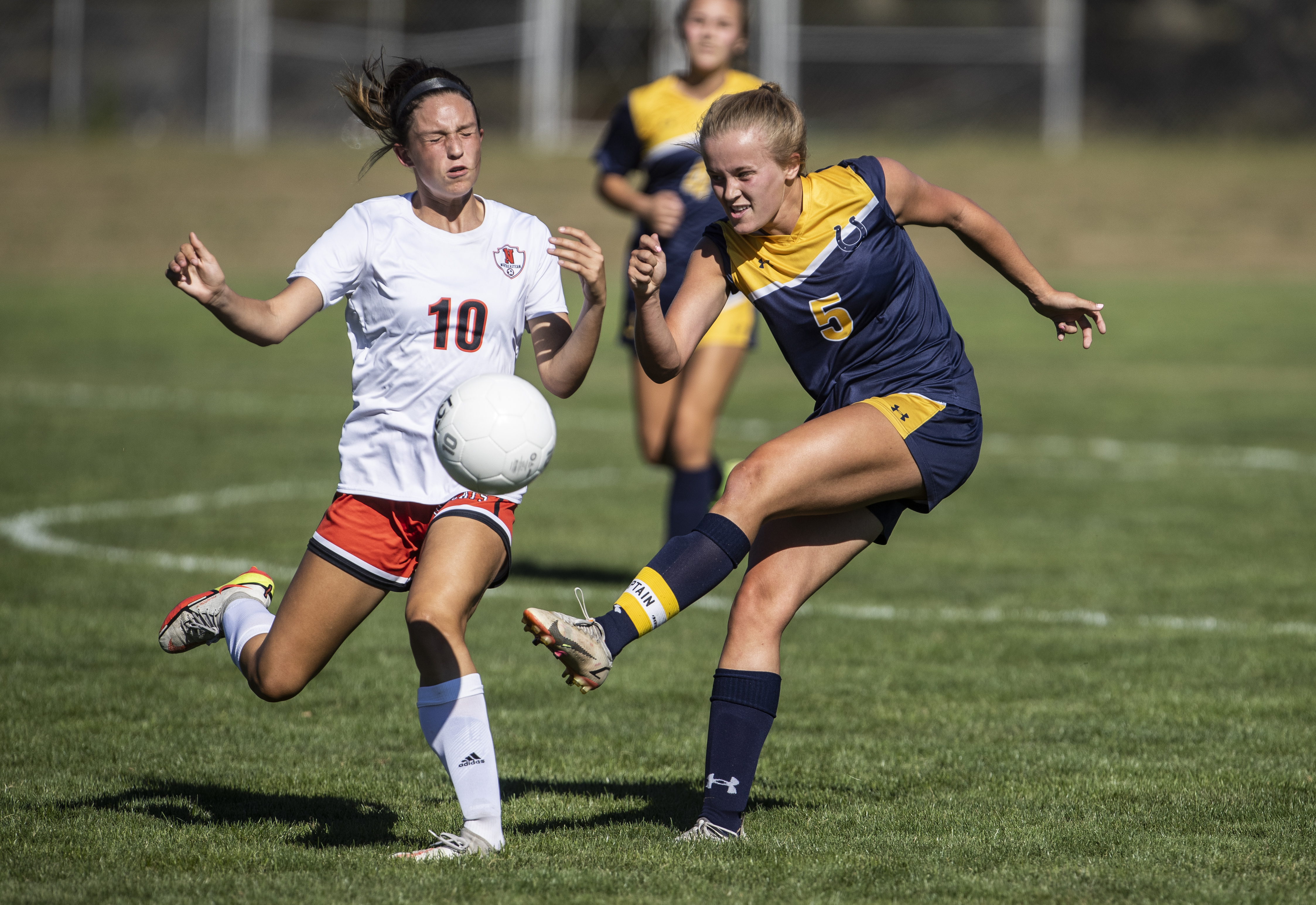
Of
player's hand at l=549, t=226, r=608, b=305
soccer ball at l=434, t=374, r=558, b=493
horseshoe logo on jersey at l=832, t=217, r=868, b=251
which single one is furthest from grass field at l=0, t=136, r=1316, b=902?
horseshoe logo on jersey at l=832, t=217, r=868, b=251

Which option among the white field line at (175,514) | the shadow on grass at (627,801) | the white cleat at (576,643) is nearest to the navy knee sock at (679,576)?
the white cleat at (576,643)

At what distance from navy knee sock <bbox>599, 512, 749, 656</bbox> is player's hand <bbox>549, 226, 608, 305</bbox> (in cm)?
66

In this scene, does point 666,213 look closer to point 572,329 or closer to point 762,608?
Answer: point 572,329

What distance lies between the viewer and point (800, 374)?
450 centimetres

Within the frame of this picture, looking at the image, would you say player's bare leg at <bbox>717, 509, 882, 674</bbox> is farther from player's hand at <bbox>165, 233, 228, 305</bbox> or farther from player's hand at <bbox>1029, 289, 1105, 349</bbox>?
player's hand at <bbox>165, 233, 228, 305</bbox>

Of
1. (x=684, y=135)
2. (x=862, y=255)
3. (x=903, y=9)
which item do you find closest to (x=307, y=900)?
(x=862, y=255)

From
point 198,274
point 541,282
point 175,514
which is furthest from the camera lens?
point 175,514

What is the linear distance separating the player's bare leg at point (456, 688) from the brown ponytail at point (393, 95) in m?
1.14

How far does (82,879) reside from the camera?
12.6ft

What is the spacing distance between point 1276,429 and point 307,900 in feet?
39.1

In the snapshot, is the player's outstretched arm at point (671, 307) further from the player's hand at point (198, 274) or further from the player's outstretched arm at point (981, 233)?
the player's hand at point (198, 274)

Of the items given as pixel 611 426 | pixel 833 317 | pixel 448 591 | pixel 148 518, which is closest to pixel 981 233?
pixel 833 317

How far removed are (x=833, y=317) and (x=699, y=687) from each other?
7.80 ft

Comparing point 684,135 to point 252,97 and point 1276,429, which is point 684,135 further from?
point 252,97
